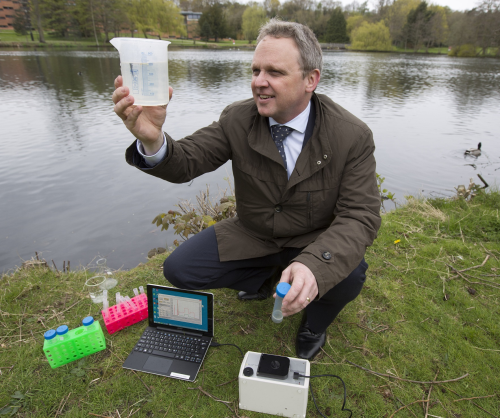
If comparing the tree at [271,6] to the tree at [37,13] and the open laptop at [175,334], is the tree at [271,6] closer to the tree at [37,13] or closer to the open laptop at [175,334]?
the tree at [37,13]

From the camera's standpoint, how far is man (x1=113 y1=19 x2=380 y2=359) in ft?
6.22

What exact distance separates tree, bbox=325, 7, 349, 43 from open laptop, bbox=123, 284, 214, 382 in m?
78.1

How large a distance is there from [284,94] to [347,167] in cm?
61

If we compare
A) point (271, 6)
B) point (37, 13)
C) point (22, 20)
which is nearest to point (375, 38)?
point (271, 6)

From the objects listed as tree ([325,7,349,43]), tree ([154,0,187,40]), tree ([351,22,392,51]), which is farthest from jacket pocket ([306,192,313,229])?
tree ([325,7,349,43])

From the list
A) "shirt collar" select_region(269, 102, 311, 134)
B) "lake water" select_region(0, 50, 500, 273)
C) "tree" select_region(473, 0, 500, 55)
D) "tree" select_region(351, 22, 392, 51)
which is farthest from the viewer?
"tree" select_region(351, 22, 392, 51)

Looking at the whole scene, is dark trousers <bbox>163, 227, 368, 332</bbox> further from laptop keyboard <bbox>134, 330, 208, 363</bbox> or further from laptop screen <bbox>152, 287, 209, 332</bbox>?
laptop keyboard <bbox>134, 330, 208, 363</bbox>

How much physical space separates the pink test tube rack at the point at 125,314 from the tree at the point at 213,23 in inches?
3044

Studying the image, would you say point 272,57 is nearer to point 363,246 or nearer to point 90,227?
point 363,246

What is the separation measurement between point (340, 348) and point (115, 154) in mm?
7768

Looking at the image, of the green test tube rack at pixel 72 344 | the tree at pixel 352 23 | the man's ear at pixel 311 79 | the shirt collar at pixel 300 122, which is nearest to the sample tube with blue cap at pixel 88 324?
the green test tube rack at pixel 72 344

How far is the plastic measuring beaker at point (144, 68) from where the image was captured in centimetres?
154

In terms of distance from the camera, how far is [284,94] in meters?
2.03

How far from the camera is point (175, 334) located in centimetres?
225
